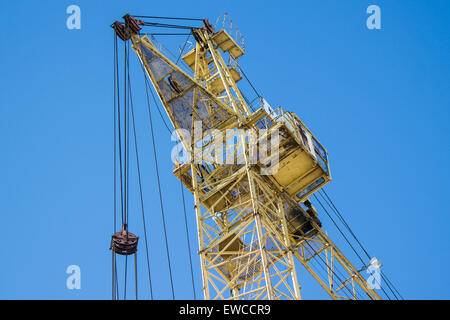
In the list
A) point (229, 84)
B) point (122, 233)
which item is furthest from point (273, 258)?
point (229, 84)

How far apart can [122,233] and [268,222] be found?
15.3ft

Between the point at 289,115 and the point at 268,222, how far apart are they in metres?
4.78

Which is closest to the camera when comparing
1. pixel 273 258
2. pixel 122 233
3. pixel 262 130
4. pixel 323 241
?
pixel 122 233

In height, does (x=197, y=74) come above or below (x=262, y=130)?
above

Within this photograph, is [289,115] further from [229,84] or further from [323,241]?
[323,241]

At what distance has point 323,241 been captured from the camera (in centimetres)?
2461
